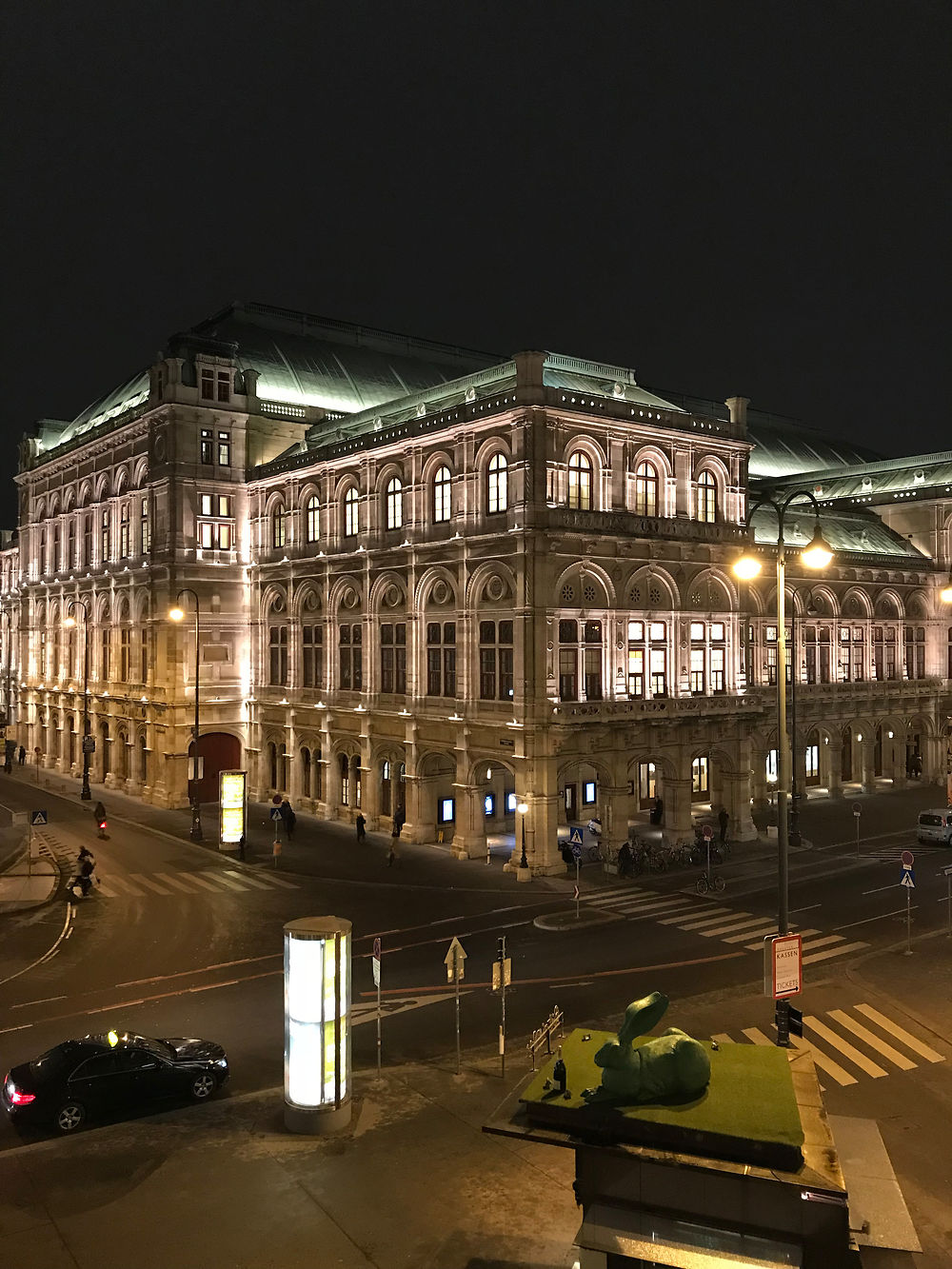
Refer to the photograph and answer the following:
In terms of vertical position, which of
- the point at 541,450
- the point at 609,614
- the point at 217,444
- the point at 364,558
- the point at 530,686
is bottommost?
the point at 530,686

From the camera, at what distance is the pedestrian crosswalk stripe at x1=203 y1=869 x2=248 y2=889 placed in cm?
3897

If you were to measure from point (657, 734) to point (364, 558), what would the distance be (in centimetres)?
1774

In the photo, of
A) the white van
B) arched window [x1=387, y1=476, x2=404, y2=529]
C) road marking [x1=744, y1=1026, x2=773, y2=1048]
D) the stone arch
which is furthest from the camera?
arched window [x1=387, y1=476, x2=404, y2=529]

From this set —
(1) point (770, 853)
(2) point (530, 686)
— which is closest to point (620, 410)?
(2) point (530, 686)

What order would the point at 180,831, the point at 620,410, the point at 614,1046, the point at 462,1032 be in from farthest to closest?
the point at 180,831 < the point at 620,410 < the point at 462,1032 < the point at 614,1046

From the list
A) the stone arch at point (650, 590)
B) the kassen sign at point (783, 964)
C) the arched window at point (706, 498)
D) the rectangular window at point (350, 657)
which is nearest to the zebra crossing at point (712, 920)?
the kassen sign at point (783, 964)

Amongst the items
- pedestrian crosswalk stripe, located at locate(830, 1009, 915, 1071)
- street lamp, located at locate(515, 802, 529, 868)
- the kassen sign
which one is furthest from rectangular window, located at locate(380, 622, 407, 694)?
the kassen sign

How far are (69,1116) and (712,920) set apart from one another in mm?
21680

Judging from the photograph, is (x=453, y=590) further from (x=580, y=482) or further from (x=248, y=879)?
(x=248, y=879)

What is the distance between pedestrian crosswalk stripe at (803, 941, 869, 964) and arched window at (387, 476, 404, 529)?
28942 mm

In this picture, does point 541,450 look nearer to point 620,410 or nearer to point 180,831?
point 620,410

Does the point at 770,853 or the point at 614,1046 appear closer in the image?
the point at 614,1046

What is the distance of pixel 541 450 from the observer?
42.1 meters

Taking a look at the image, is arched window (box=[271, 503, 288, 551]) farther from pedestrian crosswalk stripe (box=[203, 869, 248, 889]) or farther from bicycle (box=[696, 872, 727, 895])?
bicycle (box=[696, 872, 727, 895])
